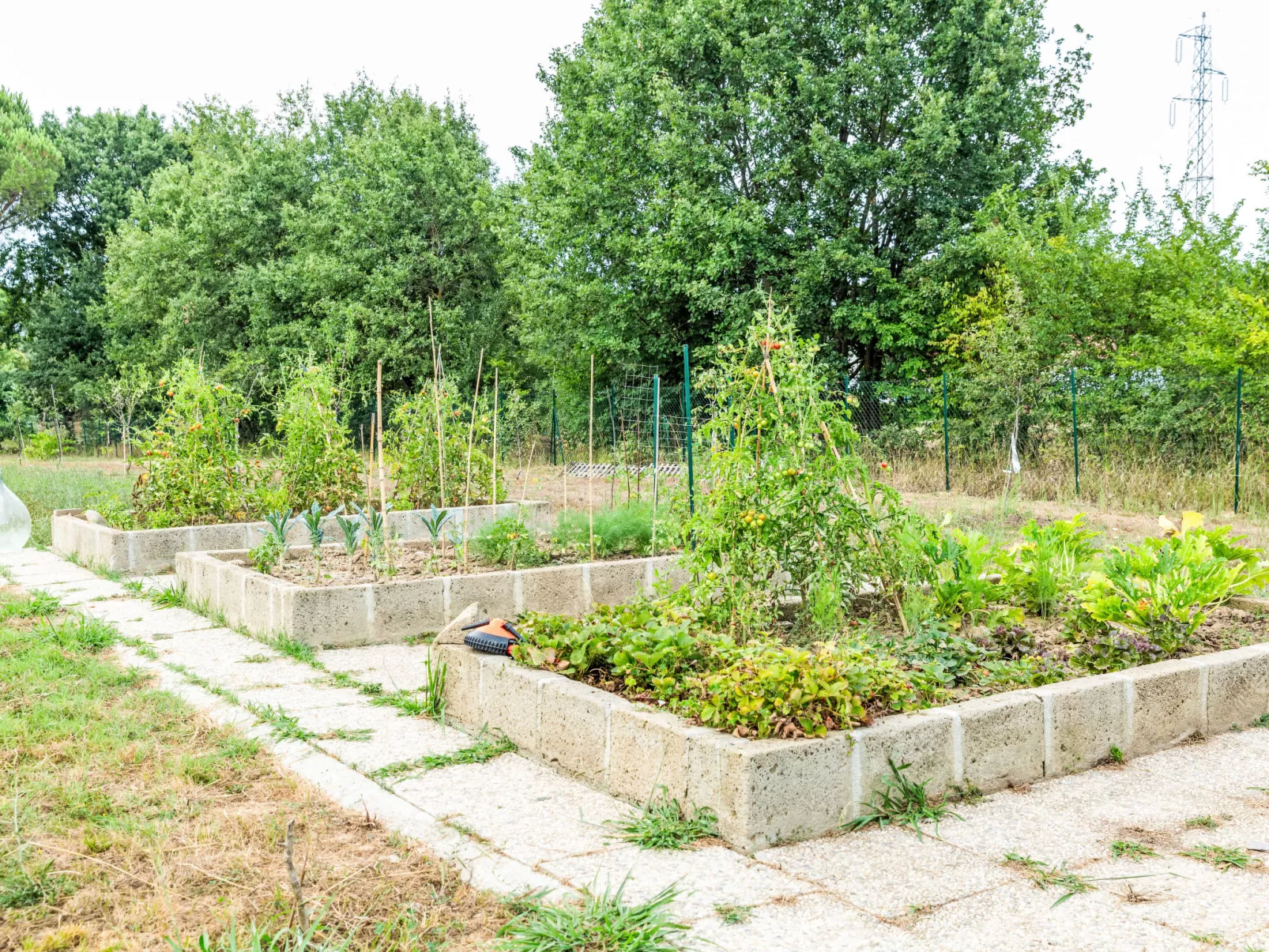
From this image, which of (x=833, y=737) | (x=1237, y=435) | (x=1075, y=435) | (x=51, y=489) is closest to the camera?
(x=833, y=737)

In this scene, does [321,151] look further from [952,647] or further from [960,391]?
[952,647]

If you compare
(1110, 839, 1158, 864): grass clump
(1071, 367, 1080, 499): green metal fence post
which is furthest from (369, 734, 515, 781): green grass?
(1071, 367, 1080, 499): green metal fence post

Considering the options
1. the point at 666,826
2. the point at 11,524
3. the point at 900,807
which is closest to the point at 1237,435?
the point at 900,807

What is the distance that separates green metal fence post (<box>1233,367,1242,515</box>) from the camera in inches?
498

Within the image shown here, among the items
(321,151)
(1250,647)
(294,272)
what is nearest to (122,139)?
(321,151)

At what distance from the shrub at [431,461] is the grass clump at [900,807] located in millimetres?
6875

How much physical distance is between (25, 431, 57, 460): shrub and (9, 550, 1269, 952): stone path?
28570mm

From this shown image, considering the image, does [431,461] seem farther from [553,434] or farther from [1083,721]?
[553,434]

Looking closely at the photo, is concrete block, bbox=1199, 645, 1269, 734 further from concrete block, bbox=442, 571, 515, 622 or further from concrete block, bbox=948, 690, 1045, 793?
concrete block, bbox=442, 571, 515, 622

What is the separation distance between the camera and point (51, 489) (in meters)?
14.7

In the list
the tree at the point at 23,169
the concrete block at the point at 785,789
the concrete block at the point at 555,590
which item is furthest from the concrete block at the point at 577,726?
the tree at the point at 23,169

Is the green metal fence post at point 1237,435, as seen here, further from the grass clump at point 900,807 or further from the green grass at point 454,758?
the green grass at point 454,758

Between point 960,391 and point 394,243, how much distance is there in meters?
16.2

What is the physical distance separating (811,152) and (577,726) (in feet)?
58.8
